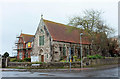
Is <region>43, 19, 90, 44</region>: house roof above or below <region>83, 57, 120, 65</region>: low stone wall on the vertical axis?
above

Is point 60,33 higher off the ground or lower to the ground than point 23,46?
higher

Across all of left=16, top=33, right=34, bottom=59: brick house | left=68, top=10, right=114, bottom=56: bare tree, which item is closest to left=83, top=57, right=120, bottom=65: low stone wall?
left=68, top=10, right=114, bottom=56: bare tree

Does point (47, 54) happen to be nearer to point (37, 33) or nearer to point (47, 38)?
point (47, 38)

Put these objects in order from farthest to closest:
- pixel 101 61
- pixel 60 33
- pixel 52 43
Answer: pixel 60 33 < pixel 52 43 < pixel 101 61

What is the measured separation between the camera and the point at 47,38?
129 feet

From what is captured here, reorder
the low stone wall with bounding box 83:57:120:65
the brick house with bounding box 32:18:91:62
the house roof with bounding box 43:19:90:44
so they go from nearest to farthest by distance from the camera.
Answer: the low stone wall with bounding box 83:57:120:65 < the brick house with bounding box 32:18:91:62 < the house roof with bounding box 43:19:90:44

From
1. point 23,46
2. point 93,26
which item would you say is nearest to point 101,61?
point 93,26

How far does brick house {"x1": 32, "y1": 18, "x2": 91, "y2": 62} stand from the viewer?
126 ft

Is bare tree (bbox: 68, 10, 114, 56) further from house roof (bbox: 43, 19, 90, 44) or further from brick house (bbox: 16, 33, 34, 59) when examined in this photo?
brick house (bbox: 16, 33, 34, 59)

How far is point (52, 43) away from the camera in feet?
Answer: 125

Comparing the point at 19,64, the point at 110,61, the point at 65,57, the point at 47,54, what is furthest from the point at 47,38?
the point at 110,61

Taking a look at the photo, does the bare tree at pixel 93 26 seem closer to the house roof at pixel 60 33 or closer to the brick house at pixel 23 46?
the house roof at pixel 60 33

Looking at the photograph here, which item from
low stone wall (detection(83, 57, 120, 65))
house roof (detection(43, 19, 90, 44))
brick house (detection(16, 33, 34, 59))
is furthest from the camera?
brick house (detection(16, 33, 34, 59))

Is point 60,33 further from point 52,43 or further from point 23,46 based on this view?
point 23,46
